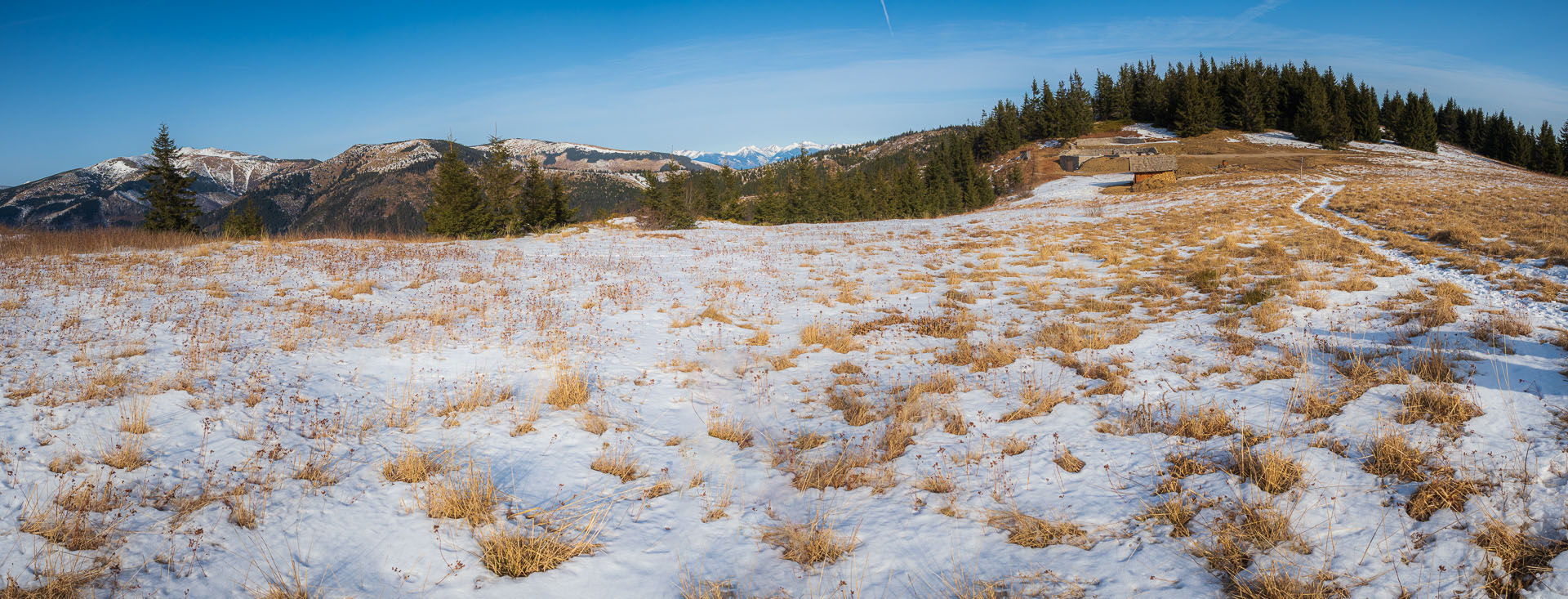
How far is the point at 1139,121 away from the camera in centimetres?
10444

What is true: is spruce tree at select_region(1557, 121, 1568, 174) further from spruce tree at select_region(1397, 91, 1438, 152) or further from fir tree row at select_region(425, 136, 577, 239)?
fir tree row at select_region(425, 136, 577, 239)

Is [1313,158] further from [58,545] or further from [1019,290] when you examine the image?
[58,545]

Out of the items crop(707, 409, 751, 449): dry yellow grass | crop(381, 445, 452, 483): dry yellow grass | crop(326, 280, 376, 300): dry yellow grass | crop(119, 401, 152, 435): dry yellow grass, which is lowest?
crop(707, 409, 751, 449): dry yellow grass

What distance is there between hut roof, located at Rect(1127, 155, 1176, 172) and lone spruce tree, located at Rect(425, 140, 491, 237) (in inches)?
2380

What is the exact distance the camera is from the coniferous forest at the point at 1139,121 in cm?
6825

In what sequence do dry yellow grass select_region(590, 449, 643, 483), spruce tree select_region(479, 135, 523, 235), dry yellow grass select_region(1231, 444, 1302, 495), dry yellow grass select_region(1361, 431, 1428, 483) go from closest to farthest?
dry yellow grass select_region(1361, 431, 1428, 483) < dry yellow grass select_region(1231, 444, 1302, 495) < dry yellow grass select_region(590, 449, 643, 483) < spruce tree select_region(479, 135, 523, 235)

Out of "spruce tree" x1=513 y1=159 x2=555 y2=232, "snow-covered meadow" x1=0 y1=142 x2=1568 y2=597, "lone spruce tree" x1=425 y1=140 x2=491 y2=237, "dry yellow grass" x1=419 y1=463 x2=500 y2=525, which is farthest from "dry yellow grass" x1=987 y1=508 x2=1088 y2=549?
"spruce tree" x1=513 y1=159 x2=555 y2=232

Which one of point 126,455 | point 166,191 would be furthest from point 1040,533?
point 166,191

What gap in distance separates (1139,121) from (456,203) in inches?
4389

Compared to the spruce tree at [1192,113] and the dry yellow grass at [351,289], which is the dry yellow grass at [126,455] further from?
the spruce tree at [1192,113]

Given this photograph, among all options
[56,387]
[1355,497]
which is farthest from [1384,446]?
[56,387]

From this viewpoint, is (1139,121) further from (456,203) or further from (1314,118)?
(456,203)

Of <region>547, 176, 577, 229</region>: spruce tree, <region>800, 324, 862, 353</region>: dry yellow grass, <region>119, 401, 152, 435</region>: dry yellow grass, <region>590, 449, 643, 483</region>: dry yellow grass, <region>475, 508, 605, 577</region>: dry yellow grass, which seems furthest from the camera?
<region>547, 176, 577, 229</region>: spruce tree

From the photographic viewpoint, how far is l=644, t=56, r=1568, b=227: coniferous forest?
68250 mm
